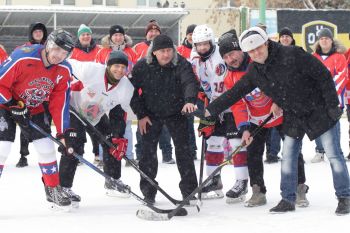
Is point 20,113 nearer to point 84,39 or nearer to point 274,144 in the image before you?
point 84,39

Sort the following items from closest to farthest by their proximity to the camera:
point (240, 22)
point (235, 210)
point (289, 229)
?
point (289, 229) → point (235, 210) → point (240, 22)

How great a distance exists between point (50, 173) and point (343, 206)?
2.15 m

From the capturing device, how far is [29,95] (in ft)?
16.0

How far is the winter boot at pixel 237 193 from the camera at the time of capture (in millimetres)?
5336

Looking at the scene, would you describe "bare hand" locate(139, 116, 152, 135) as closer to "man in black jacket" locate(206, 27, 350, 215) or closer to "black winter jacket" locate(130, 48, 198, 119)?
"black winter jacket" locate(130, 48, 198, 119)

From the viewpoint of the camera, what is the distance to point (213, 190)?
5.64 m

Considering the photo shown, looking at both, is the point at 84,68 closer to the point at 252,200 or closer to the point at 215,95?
the point at 215,95

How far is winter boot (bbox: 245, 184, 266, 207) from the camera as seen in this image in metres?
5.18

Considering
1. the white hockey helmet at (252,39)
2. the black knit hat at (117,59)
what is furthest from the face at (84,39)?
the white hockey helmet at (252,39)

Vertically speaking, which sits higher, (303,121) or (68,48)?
(68,48)

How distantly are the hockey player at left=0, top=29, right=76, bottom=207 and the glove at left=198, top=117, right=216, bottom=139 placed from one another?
3.41 ft

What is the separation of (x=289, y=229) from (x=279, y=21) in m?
8.26

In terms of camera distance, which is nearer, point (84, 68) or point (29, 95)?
point (29, 95)

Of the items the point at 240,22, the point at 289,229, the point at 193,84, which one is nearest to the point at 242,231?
the point at 289,229
